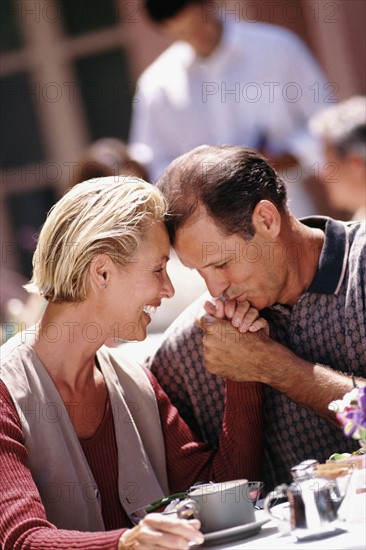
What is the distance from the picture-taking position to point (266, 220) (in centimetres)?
272

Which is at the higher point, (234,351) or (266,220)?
(266,220)

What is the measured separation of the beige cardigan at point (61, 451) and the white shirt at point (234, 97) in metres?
2.34

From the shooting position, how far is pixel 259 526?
6.59ft

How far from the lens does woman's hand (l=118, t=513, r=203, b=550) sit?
1895 millimetres

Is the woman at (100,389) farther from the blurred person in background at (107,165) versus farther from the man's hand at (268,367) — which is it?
the blurred person in background at (107,165)

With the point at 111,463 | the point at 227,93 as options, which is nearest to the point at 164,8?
the point at 227,93

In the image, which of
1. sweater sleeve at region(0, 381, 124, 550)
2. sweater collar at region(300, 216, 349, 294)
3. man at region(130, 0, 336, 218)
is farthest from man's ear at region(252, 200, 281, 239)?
man at region(130, 0, 336, 218)

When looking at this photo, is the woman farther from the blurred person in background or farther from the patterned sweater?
the blurred person in background

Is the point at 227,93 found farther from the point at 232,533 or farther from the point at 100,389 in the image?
the point at 232,533

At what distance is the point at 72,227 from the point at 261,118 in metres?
2.53

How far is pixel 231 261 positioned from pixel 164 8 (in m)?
2.52

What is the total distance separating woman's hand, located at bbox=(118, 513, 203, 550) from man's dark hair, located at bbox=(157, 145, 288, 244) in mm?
949

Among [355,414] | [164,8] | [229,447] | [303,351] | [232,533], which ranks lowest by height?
[229,447]

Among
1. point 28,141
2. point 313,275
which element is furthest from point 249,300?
point 28,141
